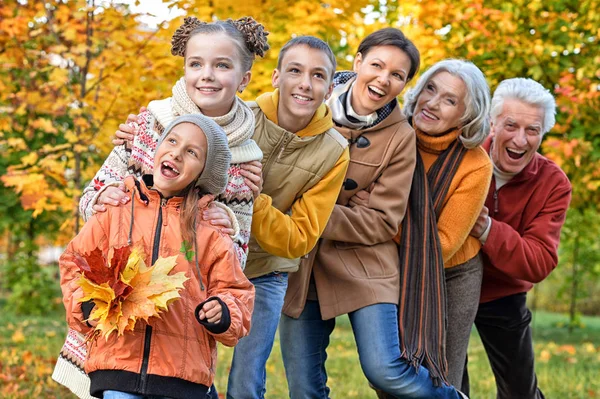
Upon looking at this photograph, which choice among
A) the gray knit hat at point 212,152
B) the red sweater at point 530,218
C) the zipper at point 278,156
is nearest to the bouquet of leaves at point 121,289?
the gray knit hat at point 212,152

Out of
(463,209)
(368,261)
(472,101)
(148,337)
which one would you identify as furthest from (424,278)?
(148,337)

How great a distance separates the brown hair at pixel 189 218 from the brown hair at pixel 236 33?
2.26 feet

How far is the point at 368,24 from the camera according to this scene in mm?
7219

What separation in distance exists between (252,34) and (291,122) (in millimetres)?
474

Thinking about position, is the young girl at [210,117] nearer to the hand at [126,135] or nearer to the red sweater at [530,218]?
the hand at [126,135]

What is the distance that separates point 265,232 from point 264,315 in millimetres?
487

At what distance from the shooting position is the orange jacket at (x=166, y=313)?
2906mm

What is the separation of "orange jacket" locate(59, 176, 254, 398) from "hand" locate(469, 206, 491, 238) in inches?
61.2

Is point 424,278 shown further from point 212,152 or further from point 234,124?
point 212,152

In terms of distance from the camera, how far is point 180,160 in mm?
3020

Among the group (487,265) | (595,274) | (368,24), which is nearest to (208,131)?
(487,265)

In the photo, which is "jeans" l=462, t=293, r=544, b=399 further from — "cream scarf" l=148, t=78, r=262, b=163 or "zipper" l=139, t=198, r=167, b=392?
"zipper" l=139, t=198, r=167, b=392

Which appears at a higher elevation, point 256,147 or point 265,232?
point 256,147

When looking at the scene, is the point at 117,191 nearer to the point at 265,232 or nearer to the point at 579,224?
the point at 265,232
